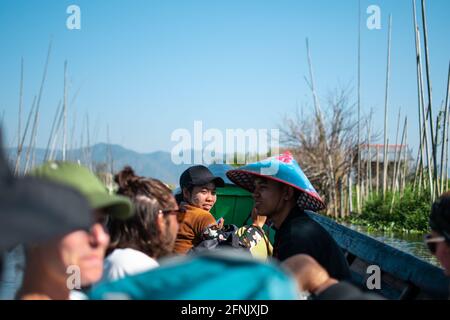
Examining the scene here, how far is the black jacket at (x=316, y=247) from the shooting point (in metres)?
3.19

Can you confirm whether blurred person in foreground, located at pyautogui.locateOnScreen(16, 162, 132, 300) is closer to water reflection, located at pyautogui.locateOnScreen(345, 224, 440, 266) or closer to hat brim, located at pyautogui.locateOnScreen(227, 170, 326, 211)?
hat brim, located at pyautogui.locateOnScreen(227, 170, 326, 211)

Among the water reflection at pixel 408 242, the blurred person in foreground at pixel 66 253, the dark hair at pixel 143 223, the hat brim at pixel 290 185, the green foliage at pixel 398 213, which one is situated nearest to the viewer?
the blurred person in foreground at pixel 66 253

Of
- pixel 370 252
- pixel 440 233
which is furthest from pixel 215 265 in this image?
pixel 370 252

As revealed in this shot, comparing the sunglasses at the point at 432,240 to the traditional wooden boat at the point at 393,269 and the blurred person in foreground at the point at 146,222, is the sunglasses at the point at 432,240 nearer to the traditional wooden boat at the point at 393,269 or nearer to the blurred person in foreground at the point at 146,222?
the traditional wooden boat at the point at 393,269

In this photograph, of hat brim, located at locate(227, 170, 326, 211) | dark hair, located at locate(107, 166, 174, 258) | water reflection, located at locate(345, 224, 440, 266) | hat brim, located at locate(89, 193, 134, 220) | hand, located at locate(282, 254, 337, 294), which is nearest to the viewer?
hat brim, located at locate(89, 193, 134, 220)

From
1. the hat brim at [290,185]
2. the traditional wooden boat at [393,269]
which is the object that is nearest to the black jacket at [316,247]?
the traditional wooden boat at [393,269]

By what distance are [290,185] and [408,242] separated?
9902mm

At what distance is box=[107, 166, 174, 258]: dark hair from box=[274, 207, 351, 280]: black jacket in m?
0.67

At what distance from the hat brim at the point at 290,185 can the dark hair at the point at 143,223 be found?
1.09m

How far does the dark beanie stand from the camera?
2576 millimetres

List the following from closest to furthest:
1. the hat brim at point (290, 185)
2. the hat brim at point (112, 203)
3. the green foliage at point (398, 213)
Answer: the hat brim at point (112, 203), the hat brim at point (290, 185), the green foliage at point (398, 213)

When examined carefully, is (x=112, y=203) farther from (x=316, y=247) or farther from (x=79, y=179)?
(x=316, y=247)

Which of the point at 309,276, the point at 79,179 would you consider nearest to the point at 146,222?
the point at 309,276

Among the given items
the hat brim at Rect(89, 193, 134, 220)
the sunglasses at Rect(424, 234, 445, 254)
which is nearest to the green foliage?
the sunglasses at Rect(424, 234, 445, 254)
